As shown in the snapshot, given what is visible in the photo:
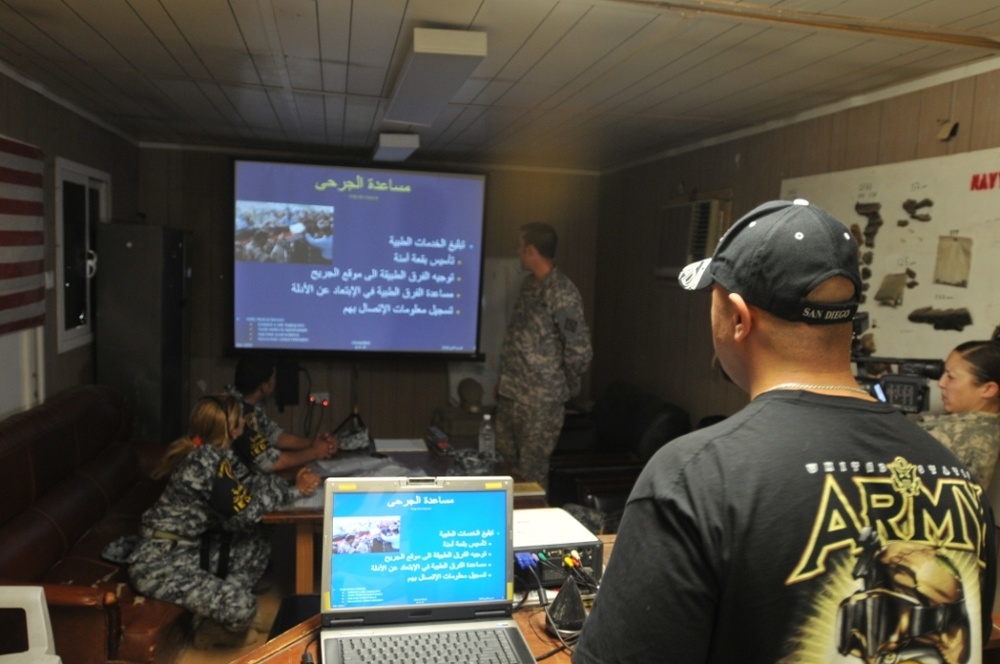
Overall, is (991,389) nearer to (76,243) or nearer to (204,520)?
Result: (204,520)

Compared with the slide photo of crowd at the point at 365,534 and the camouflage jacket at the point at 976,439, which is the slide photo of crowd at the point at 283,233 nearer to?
the slide photo of crowd at the point at 365,534

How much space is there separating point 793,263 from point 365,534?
1.01 meters

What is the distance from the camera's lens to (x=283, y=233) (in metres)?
4.86

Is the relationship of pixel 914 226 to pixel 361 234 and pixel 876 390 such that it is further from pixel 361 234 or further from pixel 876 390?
pixel 361 234

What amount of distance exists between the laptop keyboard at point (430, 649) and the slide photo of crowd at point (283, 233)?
148 inches

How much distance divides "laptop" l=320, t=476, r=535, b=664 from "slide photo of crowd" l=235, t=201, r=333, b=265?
360cm

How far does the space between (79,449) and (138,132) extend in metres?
2.35

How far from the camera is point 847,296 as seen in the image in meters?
0.91

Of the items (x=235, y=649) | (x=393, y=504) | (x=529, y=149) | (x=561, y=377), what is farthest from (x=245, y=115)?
(x=393, y=504)

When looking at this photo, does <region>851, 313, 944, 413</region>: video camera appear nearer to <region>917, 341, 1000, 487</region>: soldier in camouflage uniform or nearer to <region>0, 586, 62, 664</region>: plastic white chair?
<region>917, 341, 1000, 487</region>: soldier in camouflage uniform

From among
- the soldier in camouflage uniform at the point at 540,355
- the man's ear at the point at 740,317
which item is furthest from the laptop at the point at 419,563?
the soldier in camouflage uniform at the point at 540,355

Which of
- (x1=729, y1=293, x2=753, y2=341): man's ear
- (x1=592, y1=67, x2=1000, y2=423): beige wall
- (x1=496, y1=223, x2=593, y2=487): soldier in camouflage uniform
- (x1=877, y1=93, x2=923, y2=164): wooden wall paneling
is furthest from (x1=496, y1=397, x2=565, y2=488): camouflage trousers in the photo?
(x1=729, y1=293, x2=753, y2=341): man's ear

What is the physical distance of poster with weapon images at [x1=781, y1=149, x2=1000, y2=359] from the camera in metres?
2.36

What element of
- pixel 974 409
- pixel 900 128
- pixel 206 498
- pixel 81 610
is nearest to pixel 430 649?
pixel 81 610
